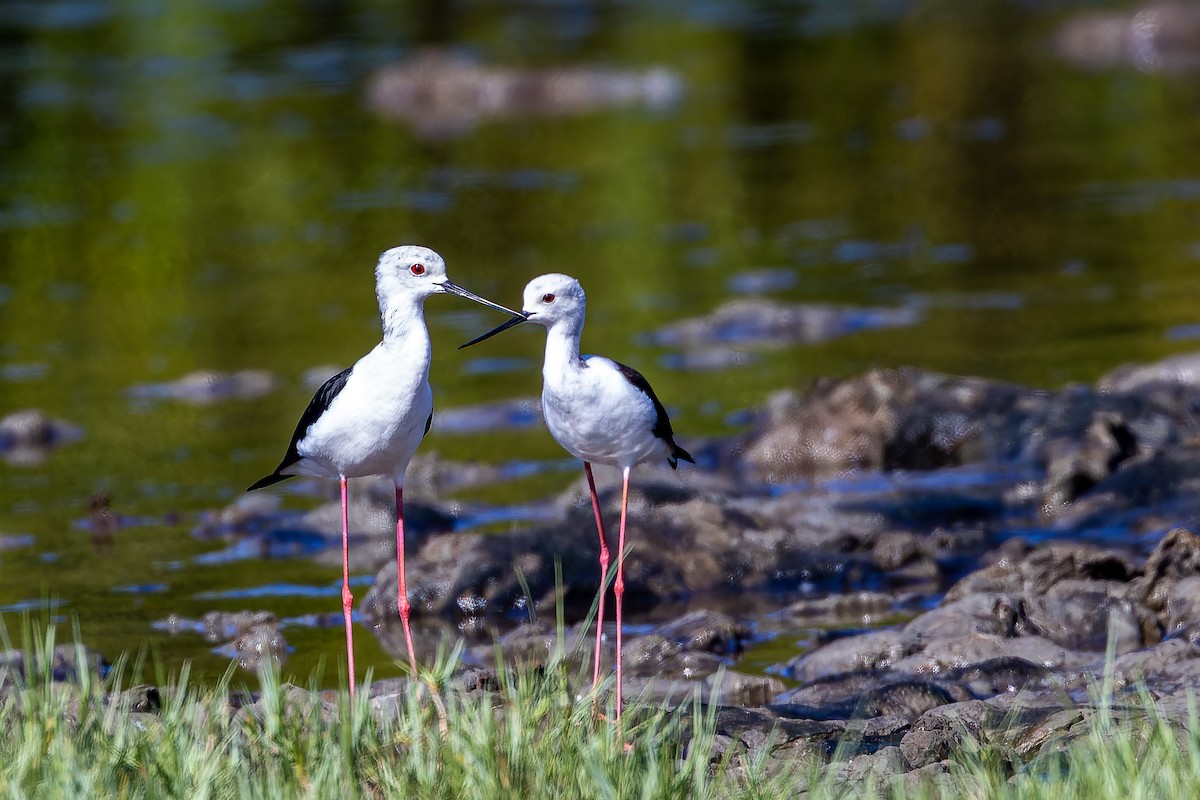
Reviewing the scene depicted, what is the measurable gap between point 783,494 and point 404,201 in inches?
430

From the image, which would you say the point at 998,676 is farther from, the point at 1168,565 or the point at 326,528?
the point at 326,528

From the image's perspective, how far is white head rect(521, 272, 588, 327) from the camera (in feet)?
21.1

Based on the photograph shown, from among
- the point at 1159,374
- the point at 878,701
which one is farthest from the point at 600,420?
the point at 1159,374

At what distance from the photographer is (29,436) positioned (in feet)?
41.6

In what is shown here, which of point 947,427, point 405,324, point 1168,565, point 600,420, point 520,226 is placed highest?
point 520,226

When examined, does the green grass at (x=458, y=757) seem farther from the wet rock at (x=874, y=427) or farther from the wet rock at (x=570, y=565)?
the wet rock at (x=874, y=427)

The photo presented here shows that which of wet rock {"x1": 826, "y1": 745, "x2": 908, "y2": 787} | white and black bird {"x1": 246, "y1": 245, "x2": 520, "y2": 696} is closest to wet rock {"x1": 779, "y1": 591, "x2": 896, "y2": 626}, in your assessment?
wet rock {"x1": 826, "y1": 745, "x2": 908, "y2": 787}

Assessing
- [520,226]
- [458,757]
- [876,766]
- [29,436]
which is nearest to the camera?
[458,757]

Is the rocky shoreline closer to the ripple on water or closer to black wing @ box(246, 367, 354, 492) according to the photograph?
the ripple on water

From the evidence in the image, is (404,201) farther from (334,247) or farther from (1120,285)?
(1120,285)

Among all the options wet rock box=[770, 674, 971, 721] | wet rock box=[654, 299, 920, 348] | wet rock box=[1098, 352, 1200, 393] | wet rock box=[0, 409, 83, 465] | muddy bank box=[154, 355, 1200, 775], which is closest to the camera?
wet rock box=[770, 674, 971, 721]

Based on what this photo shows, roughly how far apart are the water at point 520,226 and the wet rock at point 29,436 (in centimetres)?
18

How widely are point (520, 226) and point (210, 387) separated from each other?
5.78m

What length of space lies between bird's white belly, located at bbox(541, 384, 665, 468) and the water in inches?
81.2
